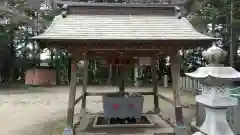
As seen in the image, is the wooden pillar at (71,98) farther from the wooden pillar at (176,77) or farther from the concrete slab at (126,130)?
the wooden pillar at (176,77)

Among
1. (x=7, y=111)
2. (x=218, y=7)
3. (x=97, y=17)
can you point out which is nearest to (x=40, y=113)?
(x=7, y=111)

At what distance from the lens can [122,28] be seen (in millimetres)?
5566

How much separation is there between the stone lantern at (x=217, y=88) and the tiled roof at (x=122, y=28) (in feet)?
7.39

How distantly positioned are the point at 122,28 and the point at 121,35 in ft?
1.32

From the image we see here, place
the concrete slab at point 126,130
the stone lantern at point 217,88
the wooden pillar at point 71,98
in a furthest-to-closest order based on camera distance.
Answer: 1. the concrete slab at point 126,130
2. the wooden pillar at point 71,98
3. the stone lantern at point 217,88

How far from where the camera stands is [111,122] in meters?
6.95

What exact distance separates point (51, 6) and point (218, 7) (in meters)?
12.7

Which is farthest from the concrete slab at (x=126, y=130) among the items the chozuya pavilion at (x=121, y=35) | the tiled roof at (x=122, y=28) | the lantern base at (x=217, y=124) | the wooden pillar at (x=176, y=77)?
the lantern base at (x=217, y=124)

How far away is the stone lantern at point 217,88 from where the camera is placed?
2.83 m

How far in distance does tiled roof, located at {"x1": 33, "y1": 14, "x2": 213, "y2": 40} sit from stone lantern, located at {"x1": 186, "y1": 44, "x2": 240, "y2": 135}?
225 centimetres

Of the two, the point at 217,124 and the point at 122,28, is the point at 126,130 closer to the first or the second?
the point at 122,28

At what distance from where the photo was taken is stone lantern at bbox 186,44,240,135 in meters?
2.83

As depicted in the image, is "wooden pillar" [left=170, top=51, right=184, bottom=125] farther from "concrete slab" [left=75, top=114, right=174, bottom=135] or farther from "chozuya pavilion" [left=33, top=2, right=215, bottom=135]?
"concrete slab" [left=75, top=114, right=174, bottom=135]

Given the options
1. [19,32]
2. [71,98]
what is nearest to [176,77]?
[71,98]
